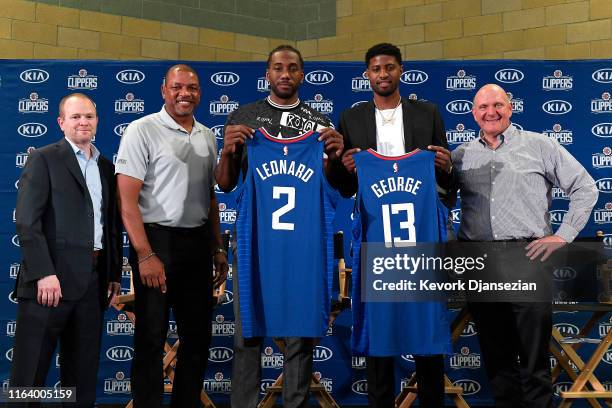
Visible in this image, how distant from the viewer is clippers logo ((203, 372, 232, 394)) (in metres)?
5.54

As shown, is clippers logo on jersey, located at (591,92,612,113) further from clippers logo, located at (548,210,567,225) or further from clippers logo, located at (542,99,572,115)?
clippers logo, located at (548,210,567,225)

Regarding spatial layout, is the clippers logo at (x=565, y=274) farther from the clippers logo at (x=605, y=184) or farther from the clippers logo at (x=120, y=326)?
the clippers logo at (x=120, y=326)

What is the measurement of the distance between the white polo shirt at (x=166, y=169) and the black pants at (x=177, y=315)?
87 millimetres

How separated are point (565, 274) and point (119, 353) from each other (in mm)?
3465

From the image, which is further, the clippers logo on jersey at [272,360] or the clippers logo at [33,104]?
the clippers logo at [33,104]

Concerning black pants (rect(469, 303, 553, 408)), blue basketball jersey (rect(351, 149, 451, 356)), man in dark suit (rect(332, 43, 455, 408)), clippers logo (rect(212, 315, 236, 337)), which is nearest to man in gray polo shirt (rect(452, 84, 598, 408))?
black pants (rect(469, 303, 553, 408))

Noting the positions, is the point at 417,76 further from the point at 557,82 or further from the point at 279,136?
the point at 279,136

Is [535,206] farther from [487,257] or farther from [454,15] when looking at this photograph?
[454,15]

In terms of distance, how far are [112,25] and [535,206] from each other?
Answer: 5.65m

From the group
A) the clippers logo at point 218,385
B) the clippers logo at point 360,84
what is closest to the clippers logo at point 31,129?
the clippers logo at point 218,385

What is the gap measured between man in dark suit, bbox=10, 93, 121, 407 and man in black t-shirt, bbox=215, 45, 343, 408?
2.24 feet

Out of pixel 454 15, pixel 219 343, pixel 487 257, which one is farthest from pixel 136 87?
pixel 454 15

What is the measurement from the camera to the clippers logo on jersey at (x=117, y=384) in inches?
217

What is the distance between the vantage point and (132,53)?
7855 mm
